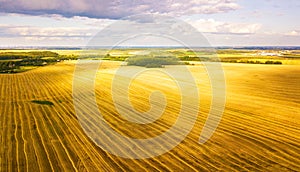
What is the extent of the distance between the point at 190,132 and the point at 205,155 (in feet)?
7.93

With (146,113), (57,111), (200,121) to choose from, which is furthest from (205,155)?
(57,111)

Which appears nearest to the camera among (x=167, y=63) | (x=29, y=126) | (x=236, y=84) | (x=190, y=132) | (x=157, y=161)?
(x=157, y=161)

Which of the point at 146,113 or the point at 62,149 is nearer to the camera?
the point at 62,149

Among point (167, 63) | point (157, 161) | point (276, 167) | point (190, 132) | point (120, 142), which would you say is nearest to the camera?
point (276, 167)

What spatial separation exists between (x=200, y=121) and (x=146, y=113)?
2.70m

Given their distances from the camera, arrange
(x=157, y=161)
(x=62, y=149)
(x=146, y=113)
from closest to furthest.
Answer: (x=157, y=161)
(x=62, y=149)
(x=146, y=113)

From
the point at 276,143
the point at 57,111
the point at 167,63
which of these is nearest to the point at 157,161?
the point at 276,143

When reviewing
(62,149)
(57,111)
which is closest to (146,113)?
(57,111)

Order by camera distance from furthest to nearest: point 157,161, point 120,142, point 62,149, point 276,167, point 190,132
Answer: point 190,132
point 120,142
point 62,149
point 157,161
point 276,167

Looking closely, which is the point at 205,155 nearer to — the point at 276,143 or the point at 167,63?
the point at 276,143

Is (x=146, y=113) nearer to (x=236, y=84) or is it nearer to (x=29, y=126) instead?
(x=29, y=126)

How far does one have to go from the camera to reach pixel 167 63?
41.5 meters

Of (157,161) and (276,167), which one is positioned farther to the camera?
(157,161)

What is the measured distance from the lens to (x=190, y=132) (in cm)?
1146
